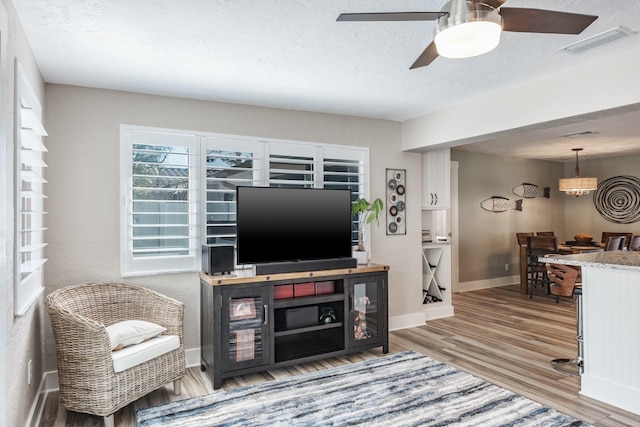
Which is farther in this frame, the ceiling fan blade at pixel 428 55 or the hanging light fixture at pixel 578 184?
the hanging light fixture at pixel 578 184

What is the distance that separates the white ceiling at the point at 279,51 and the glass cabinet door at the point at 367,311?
1741 millimetres

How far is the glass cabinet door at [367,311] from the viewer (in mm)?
3945

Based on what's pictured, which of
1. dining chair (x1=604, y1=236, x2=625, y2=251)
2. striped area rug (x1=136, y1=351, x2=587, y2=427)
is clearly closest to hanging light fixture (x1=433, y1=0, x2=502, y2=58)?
striped area rug (x1=136, y1=351, x2=587, y2=427)

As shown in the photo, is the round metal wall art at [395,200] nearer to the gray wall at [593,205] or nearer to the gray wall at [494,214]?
the gray wall at [494,214]

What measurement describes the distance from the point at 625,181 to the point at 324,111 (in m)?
6.19

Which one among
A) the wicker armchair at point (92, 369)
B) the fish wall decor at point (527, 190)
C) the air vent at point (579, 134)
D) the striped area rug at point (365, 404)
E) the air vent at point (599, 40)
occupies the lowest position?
the striped area rug at point (365, 404)

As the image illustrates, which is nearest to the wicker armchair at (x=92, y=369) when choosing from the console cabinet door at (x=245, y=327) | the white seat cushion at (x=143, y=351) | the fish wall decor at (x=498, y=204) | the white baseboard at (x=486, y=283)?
the white seat cushion at (x=143, y=351)

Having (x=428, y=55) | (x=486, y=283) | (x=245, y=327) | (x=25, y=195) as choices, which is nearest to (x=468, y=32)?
(x=428, y=55)

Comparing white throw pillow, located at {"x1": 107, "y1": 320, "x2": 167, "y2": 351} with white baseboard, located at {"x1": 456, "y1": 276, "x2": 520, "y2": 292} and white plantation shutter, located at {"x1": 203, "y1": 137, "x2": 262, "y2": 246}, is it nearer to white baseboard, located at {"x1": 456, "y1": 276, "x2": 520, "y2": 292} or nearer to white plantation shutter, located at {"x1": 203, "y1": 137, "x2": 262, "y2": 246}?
white plantation shutter, located at {"x1": 203, "y1": 137, "x2": 262, "y2": 246}

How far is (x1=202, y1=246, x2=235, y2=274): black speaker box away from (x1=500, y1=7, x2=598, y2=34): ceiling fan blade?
8.46 ft

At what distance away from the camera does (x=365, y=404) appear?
2988 mm

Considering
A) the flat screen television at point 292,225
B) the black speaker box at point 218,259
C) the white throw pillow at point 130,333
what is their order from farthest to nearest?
the flat screen television at point 292,225, the black speaker box at point 218,259, the white throw pillow at point 130,333

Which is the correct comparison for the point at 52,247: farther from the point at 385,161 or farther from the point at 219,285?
the point at 385,161

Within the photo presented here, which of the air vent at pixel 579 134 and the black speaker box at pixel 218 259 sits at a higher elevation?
the air vent at pixel 579 134
